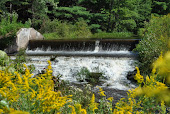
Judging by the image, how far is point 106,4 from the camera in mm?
25469

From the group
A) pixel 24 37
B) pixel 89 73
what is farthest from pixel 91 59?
pixel 24 37

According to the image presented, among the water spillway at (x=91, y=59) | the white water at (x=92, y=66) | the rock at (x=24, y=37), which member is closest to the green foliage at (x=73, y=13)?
the rock at (x=24, y=37)

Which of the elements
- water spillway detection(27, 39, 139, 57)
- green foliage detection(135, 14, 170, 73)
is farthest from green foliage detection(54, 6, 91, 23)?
green foliage detection(135, 14, 170, 73)

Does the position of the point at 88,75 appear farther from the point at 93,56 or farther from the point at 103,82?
the point at 93,56

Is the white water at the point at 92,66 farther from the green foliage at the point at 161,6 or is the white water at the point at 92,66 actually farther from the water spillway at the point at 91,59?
the green foliage at the point at 161,6

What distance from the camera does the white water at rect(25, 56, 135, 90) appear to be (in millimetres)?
8680

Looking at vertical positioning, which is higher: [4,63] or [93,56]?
[4,63]

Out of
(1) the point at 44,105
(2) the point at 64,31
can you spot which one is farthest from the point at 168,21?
(2) the point at 64,31

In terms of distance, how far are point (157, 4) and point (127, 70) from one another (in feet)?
75.5

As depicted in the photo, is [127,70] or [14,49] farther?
[14,49]

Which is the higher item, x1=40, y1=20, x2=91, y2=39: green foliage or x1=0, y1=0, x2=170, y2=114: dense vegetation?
x1=0, y1=0, x2=170, y2=114: dense vegetation

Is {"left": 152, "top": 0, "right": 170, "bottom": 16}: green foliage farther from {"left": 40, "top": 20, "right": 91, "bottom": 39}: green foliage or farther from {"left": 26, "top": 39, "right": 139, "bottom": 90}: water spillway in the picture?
{"left": 26, "top": 39, "right": 139, "bottom": 90}: water spillway

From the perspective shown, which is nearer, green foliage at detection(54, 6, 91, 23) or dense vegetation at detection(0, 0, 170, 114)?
dense vegetation at detection(0, 0, 170, 114)

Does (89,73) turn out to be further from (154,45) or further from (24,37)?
(24,37)
